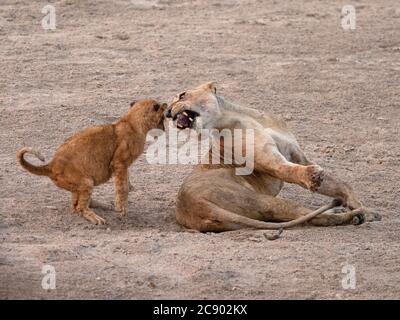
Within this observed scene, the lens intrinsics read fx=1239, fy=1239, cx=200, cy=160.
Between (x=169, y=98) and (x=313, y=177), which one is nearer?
(x=313, y=177)

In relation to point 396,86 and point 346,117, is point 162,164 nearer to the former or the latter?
point 346,117

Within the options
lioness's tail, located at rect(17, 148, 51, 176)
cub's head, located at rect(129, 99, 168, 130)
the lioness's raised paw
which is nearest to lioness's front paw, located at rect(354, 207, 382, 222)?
the lioness's raised paw

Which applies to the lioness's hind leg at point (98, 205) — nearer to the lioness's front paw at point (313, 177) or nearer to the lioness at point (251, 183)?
the lioness at point (251, 183)

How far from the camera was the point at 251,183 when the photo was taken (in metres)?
7.17

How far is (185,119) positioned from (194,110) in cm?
8

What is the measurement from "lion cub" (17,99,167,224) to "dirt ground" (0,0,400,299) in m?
0.14

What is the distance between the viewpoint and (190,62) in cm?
1050

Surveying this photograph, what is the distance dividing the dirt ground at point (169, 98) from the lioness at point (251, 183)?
12 cm

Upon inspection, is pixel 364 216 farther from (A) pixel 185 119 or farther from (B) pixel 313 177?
(A) pixel 185 119

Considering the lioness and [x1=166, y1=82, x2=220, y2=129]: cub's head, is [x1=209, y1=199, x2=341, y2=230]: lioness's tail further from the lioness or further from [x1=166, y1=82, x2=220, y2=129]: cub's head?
[x1=166, y1=82, x2=220, y2=129]: cub's head

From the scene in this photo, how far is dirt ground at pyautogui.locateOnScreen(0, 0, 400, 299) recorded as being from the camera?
596cm

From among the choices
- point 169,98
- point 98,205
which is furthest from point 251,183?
point 169,98

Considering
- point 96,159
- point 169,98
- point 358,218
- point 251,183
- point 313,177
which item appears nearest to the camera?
point 313,177

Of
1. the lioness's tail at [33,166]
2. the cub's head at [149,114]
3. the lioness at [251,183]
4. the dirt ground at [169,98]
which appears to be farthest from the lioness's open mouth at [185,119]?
the lioness's tail at [33,166]
